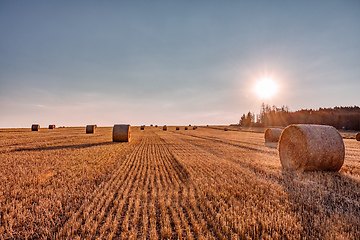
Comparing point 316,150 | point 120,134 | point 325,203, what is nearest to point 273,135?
point 316,150

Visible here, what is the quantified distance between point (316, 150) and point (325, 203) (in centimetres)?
349

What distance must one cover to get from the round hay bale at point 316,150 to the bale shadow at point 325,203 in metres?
0.59

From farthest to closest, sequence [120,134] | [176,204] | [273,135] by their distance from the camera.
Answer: [273,135] < [120,134] < [176,204]

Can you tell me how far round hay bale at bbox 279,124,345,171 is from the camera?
743cm

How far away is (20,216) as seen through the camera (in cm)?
395

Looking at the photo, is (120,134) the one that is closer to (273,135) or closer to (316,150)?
(273,135)

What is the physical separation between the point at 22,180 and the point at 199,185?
5701mm

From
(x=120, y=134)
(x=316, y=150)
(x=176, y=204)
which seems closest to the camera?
(x=176, y=204)

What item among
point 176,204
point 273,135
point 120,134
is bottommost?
point 176,204

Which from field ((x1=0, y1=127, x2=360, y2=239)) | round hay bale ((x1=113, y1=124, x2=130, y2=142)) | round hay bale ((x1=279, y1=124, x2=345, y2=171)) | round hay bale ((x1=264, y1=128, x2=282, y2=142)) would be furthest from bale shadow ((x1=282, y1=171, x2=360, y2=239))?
round hay bale ((x1=113, y1=124, x2=130, y2=142))

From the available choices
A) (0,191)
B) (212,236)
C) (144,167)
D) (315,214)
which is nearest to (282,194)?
(315,214)

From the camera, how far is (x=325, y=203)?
4.57 meters

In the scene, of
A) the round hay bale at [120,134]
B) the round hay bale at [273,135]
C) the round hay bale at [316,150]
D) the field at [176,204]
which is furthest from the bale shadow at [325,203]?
the round hay bale at [120,134]

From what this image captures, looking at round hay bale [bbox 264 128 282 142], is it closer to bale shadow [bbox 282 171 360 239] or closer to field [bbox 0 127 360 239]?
field [bbox 0 127 360 239]
